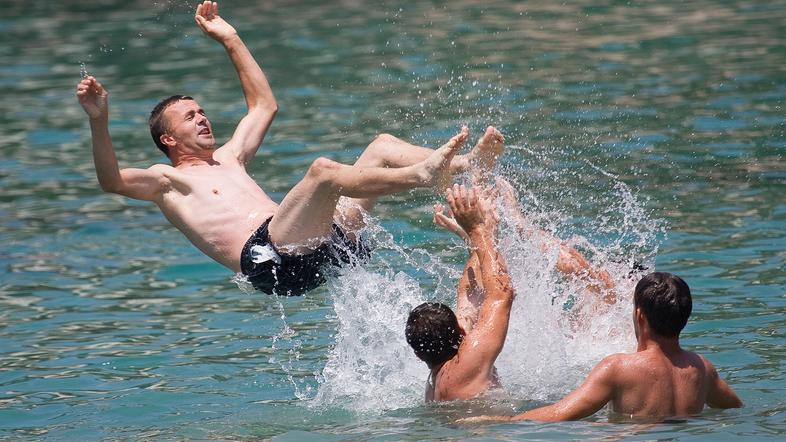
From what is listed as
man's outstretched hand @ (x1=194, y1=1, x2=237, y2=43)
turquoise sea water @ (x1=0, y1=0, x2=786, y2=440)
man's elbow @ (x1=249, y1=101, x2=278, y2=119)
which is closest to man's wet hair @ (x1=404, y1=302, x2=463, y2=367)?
turquoise sea water @ (x1=0, y1=0, x2=786, y2=440)

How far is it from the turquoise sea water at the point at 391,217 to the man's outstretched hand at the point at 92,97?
1.84m

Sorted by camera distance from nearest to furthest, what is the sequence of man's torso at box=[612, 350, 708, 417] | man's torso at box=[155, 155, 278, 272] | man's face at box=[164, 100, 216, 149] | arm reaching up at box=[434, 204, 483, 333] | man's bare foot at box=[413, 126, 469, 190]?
man's torso at box=[612, 350, 708, 417], man's bare foot at box=[413, 126, 469, 190], arm reaching up at box=[434, 204, 483, 333], man's torso at box=[155, 155, 278, 272], man's face at box=[164, 100, 216, 149]

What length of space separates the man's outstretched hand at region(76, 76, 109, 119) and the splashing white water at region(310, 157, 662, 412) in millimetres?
1840

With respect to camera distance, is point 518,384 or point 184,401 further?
point 184,401

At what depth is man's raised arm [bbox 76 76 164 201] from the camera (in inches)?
313

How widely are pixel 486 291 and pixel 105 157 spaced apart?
8.38 ft

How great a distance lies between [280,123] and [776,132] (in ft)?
20.1

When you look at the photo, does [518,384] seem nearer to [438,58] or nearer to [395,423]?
[395,423]

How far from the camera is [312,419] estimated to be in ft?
25.4

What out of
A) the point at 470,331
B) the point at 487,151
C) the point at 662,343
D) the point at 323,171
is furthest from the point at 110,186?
the point at 662,343

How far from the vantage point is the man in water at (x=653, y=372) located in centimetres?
651

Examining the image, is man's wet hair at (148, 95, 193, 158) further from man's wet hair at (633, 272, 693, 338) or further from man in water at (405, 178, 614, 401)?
man's wet hair at (633, 272, 693, 338)

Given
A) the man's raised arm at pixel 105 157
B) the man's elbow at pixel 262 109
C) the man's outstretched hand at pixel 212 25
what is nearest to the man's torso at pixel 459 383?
the man's raised arm at pixel 105 157

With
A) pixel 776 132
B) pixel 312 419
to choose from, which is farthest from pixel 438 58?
pixel 312 419
